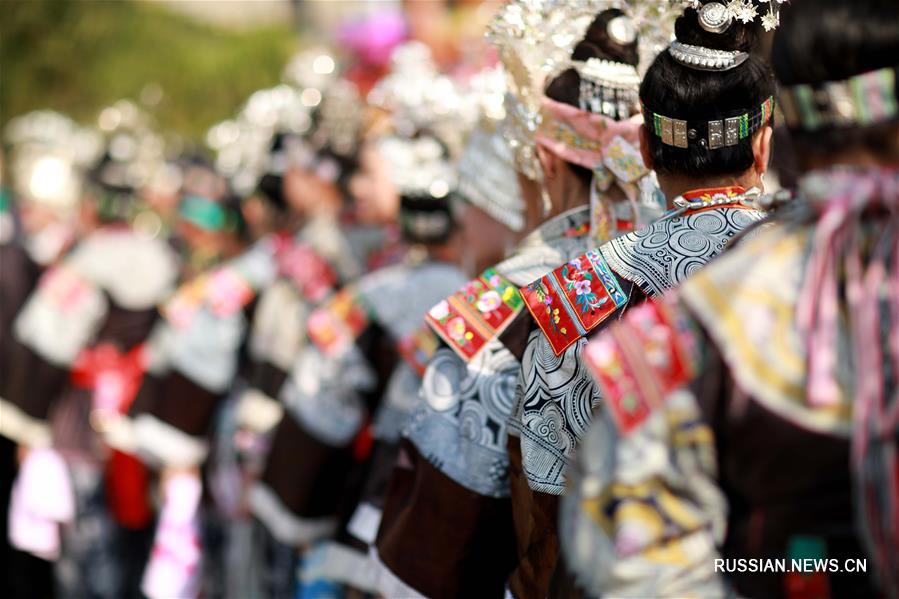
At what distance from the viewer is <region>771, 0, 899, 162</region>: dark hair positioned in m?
1.28

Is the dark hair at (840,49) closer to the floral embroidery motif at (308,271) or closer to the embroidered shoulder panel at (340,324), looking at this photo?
the embroidered shoulder panel at (340,324)

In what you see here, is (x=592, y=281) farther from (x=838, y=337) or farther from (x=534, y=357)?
(x=838, y=337)

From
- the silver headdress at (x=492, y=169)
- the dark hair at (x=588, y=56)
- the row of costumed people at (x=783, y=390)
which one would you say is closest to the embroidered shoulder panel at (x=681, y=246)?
the row of costumed people at (x=783, y=390)

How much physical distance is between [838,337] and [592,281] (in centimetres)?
67

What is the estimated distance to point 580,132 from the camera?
236 cm

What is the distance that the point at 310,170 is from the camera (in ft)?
16.2

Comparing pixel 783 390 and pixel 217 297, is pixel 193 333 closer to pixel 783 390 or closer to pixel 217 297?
pixel 217 297

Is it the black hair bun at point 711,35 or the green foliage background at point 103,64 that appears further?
the green foliage background at point 103,64

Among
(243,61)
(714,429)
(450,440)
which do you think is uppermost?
(714,429)

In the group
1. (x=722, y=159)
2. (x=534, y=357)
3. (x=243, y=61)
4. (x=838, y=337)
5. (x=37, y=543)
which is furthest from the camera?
(x=243, y=61)

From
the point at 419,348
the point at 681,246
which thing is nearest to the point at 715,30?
the point at 681,246

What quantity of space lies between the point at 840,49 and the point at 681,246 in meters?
0.59

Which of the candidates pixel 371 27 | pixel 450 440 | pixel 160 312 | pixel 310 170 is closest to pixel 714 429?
pixel 450 440

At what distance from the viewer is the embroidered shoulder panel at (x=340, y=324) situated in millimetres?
3908
